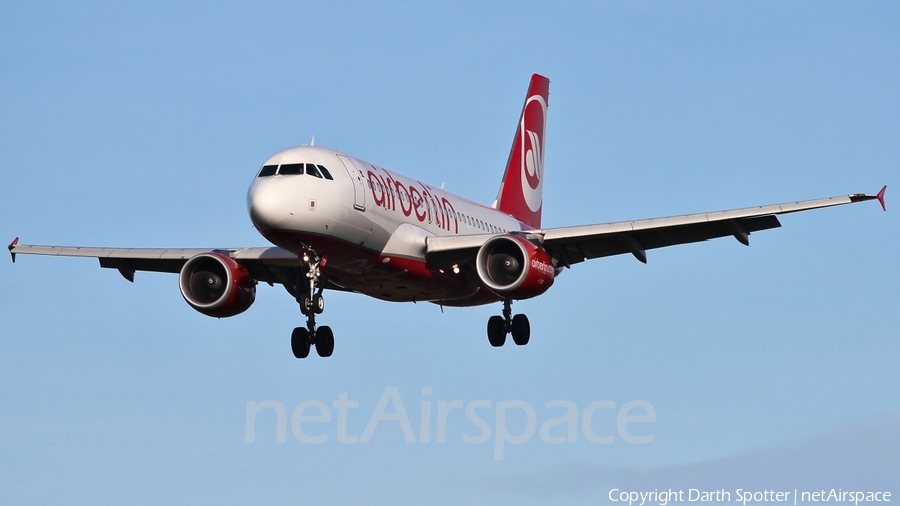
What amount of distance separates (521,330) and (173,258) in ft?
35.5

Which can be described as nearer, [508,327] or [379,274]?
[379,274]

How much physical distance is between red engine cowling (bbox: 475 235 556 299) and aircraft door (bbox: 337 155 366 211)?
3790 millimetres

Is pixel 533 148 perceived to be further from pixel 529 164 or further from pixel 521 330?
pixel 521 330

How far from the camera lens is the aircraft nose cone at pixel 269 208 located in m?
34.2

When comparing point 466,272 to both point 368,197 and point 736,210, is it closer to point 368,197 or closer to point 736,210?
point 368,197

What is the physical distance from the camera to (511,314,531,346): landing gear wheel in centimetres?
4328

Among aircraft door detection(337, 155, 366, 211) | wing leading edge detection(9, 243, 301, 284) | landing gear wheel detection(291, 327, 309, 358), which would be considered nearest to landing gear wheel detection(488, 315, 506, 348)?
landing gear wheel detection(291, 327, 309, 358)

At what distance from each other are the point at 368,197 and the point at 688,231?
9.22m

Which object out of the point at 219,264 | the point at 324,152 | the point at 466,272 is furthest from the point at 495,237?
the point at 219,264

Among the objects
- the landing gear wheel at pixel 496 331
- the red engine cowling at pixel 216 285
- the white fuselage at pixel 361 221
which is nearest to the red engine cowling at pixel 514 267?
the white fuselage at pixel 361 221

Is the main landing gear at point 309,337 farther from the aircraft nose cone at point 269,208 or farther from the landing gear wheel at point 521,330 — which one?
the landing gear wheel at point 521,330

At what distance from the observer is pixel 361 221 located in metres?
36.2

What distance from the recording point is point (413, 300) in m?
41.3

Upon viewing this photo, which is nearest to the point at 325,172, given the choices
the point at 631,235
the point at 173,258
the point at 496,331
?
the point at 173,258
